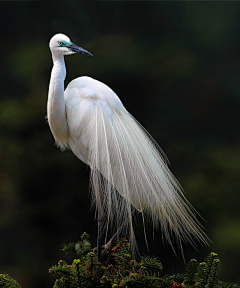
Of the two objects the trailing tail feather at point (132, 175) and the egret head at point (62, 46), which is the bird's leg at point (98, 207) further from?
the egret head at point (62, 46)

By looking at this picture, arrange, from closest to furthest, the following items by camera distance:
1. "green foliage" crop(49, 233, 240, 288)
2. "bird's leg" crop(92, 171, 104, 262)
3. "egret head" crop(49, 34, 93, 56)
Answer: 1. "green foliage" crop(49, 233, 240, 288)
2. "egret head" crop(49, 34, 93, 56)
3. "bird's leg" crop(92, 171, 104, 262)

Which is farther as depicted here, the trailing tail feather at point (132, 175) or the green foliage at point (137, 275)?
the trailing tail feather at point (132, 175)

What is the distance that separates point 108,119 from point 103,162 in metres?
0.16

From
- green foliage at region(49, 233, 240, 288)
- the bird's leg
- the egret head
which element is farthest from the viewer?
the bird's leg

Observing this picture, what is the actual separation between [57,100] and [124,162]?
33cm

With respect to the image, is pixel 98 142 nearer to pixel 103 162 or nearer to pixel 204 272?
pixel 103 162

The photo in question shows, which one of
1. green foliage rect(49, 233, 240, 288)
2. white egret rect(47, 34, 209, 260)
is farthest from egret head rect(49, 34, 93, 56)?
green foliage rect(49, 233, 240, 288)

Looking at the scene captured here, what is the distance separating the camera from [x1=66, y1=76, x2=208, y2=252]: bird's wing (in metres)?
1.31

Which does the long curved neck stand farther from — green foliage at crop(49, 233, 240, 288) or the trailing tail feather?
green foliage at crop(49, 233, 240, 288)

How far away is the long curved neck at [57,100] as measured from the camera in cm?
127

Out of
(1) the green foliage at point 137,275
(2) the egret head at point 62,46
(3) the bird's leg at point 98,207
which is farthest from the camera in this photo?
(3) the bird's leg at point 98,207

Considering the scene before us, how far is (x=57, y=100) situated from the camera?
130 centimetres

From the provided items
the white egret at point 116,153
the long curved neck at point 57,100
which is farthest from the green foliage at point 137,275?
the long curved neck at point 57,100

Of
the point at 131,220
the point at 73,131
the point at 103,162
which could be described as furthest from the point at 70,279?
the point at 73,131
